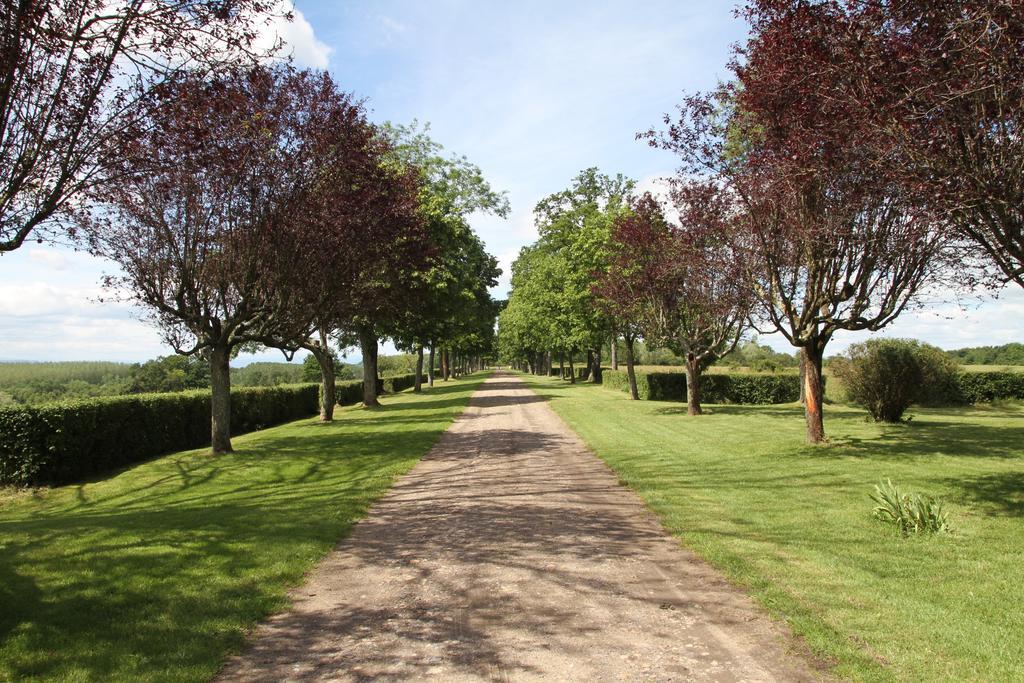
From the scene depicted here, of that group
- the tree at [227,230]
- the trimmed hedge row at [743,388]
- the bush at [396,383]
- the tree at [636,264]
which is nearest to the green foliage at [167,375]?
the bush at [396,383]

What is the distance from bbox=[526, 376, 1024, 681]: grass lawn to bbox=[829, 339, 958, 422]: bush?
2163 mm

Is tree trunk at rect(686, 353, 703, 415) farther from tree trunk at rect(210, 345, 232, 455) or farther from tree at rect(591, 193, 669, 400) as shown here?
tree trunk at rect(210, 345, 232, 455)

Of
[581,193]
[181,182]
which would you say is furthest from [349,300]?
[581,193]

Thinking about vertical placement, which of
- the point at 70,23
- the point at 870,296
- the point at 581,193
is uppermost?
the point at 581,193

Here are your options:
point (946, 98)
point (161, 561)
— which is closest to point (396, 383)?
point (161, 561)

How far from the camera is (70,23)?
669 cm

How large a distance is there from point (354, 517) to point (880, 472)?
28.9ft

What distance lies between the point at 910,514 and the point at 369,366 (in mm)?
26833

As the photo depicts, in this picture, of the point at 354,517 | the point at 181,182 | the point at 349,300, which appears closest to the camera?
the point at 354,517

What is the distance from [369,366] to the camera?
30969 mm

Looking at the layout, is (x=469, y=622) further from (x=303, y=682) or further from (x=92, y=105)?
(x=92, y=105)

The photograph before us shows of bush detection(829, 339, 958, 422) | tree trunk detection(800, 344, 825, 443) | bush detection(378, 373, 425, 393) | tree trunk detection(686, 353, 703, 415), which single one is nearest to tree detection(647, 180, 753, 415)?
tree trunk detection(686, 353, 703, 415)

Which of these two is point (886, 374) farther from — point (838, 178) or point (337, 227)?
point (337, 227)

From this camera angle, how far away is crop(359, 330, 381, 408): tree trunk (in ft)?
99.2
